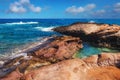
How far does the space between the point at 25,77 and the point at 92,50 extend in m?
18.7

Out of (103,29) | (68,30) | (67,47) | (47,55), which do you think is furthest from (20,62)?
(68,30)

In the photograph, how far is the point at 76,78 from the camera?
9.01 metres

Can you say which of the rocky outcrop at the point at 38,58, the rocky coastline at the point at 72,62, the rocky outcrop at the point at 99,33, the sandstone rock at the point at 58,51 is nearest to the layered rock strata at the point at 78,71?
the rocky coastline at the point at 72,62

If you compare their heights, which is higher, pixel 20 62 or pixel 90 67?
pixel 90 67

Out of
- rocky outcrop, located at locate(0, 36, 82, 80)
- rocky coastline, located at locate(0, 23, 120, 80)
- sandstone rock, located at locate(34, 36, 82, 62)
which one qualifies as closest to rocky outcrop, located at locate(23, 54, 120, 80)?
rocky coastline, located at locate(0, 23, 120, 80)

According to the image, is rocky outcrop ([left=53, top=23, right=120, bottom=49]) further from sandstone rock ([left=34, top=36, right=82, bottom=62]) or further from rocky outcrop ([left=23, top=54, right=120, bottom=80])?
rocky outcrop ([left=23, top=54, right=120, bottom=80])

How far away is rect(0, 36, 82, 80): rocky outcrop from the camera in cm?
1570

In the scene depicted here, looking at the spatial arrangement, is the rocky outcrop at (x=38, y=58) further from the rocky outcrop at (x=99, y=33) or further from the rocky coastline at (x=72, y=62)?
the rocky outcrop at (x=99, y=33)

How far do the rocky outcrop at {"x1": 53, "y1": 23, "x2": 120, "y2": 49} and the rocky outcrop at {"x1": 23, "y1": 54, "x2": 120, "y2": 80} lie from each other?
2073 centimetres

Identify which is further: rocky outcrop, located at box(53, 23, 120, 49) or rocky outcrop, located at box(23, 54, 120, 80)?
rocky outcrop, located at box(53, 23, 120, 49)

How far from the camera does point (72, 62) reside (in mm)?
9508

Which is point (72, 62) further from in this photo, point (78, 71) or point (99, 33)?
point (99, 33)

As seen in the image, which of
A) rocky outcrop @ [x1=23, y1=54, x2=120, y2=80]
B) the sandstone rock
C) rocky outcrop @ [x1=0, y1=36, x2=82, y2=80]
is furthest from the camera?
the sandstone rock

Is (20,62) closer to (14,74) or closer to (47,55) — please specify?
(47,55)
